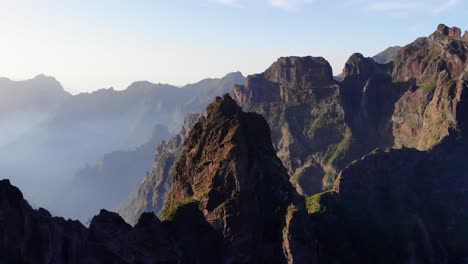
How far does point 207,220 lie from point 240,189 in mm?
7405

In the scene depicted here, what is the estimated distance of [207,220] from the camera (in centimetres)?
8988

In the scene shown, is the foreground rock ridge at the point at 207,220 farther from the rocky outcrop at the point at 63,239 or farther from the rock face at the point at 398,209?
the rock face at the point at 398,209

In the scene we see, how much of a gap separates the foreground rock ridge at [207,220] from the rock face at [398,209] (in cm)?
1414

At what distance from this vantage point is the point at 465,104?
172 metres

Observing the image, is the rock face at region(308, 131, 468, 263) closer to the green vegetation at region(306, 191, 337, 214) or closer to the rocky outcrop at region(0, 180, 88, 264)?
the green vegetation at region(306, 191, 337, 214)

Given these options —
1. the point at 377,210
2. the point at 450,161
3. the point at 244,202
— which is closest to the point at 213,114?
the point at 244,202

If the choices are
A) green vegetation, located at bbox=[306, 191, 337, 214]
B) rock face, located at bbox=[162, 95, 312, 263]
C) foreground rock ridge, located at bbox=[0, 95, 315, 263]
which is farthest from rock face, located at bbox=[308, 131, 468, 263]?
foreground rock ridge, located at bbox=[0, 95, 315, 263]

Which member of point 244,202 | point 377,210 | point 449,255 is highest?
point 244,202

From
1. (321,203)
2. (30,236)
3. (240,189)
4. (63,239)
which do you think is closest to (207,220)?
(240,189)

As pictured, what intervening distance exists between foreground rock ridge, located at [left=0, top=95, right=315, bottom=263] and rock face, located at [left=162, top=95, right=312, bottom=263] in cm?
16

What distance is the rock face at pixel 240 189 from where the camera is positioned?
8775 centimetres

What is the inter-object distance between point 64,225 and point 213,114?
4514 centimetres

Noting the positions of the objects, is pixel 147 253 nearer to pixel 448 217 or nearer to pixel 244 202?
pixel 244 202

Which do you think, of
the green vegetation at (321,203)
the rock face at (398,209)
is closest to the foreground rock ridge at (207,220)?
the rock face at (398,209)
